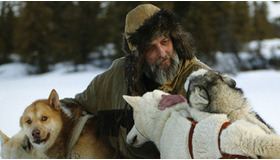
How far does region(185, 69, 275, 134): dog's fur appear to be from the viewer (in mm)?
2064

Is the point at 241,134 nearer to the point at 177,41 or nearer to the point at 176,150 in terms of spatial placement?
the point at 176,150

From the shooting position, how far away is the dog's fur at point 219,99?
2064mm

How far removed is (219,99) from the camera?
2074 mm

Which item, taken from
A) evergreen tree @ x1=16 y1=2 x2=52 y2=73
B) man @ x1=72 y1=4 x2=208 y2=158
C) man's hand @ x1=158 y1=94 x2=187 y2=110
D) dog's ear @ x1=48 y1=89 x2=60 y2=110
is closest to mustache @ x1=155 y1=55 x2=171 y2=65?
man @ x1=72 y1=4 x2=208 y2=158

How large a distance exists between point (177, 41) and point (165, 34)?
0.63 feet

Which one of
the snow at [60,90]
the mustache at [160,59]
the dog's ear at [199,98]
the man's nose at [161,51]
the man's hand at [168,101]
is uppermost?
the man's nose at [161,51]

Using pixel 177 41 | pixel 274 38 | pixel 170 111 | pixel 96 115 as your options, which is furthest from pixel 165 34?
pixel 274 38

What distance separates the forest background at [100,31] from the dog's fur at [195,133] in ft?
33.9

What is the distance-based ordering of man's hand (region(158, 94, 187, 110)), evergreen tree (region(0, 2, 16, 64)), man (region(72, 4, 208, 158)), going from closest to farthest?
man's hand (region(158, 94, 187, 110))
man (region(72, 4, 208, 158))
evergreen tree (region(0, 2, 16, 64))

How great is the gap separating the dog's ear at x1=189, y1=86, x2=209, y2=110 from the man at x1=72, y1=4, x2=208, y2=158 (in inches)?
33.2

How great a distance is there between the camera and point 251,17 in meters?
14.7

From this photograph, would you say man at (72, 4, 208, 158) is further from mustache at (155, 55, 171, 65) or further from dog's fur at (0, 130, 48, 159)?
dog's fur at (0, 130, 48, 159)

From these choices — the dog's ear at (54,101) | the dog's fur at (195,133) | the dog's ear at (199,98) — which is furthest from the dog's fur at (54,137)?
the dog's ear at (199,98)

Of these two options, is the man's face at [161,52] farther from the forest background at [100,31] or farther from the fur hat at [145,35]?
the forest background at [100,31]
